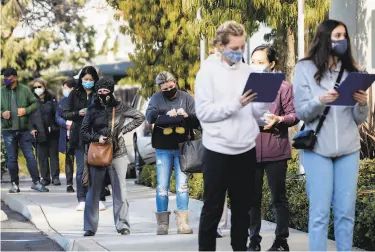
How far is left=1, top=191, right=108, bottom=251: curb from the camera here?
10.9m

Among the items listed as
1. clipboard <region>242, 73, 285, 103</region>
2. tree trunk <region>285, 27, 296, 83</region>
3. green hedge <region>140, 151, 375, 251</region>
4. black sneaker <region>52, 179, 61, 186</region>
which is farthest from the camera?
black sneaker <region>52, 179, 61, 186</region>

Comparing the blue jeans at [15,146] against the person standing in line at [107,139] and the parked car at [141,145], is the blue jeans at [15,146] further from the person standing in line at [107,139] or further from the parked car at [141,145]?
the person standing in line at [107,139]

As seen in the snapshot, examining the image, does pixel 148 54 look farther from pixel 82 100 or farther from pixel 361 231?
pixel 361 231

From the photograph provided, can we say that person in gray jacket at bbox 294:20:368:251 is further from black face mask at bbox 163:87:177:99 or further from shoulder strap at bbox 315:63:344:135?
black face mask at bbox 163:87:177:99

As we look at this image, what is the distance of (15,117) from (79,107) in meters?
3.71

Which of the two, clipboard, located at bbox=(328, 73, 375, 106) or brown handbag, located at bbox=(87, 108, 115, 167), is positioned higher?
clipboard, located at bbox=(328, 73, 375, 106)

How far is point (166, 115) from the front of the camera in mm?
11656

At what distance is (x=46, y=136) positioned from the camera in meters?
19.6

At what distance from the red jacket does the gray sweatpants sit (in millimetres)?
2466

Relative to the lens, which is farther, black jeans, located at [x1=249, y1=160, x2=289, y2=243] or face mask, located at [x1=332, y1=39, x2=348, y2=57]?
black jeans, located at [x1=249, y1=160, x2=289, y2=243]

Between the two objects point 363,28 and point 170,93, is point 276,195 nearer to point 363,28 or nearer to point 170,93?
point 170,93

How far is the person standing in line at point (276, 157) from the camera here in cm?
988

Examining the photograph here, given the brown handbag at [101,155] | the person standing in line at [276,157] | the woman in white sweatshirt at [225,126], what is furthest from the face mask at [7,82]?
the woman in white sweatshirt at [225,126]

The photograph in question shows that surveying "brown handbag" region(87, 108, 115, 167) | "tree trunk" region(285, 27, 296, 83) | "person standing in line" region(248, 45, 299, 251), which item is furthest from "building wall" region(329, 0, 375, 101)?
"person standing in line" region(248, 45, 299, 251)
